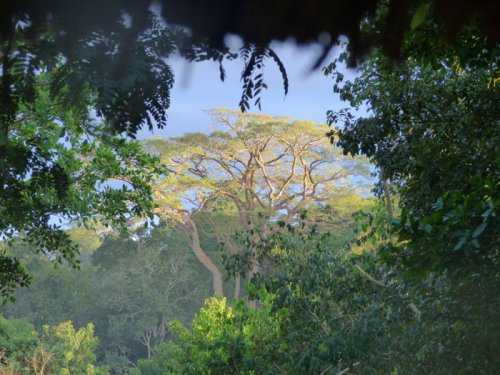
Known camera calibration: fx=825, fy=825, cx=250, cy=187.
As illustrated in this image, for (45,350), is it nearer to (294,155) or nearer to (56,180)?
(294,155)

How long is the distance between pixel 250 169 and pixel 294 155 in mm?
1724

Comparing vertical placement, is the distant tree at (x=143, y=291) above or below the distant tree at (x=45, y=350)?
above

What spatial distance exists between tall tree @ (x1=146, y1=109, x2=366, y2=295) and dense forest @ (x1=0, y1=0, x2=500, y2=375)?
118 millimetres

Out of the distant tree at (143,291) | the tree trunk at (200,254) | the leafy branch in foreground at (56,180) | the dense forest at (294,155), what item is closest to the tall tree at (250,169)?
the dense forest at (294,155)

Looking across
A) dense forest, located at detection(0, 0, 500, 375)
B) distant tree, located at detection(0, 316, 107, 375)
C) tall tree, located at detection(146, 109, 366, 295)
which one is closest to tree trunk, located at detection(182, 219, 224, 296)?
tall tree, located at detection(146, 109, 366, 295)

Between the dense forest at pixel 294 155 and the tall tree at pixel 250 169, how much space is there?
12cm

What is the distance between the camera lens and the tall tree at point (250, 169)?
30.3 metres

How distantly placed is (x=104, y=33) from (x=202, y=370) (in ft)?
38.6

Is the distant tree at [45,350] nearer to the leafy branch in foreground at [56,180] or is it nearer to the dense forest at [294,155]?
the dense forest at [294,155]

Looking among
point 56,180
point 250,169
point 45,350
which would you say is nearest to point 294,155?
point 250,169

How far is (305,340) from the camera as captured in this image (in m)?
10.2

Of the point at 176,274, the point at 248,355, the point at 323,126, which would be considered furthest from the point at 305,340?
the point at 176,274

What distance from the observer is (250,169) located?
3084 centimetres

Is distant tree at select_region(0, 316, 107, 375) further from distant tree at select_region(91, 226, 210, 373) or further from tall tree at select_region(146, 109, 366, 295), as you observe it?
tall tree at select_region(146, 109, 366, 295)
